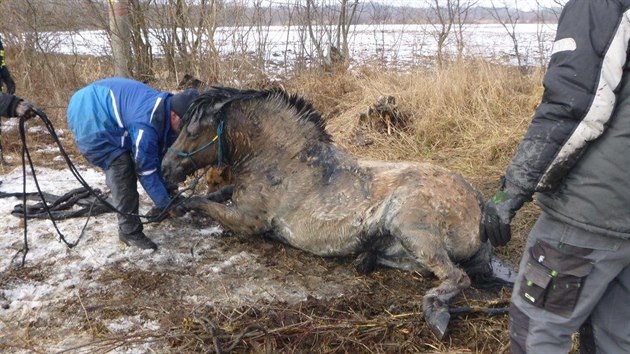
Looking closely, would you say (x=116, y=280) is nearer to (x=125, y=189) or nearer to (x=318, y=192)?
(x=125, y=189)

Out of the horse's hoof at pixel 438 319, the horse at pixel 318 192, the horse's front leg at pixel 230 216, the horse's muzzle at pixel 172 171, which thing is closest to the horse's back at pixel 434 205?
the horse at pixel 318 192

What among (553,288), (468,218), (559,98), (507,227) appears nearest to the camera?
(559,98)

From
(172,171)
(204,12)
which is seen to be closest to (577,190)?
(172,171)

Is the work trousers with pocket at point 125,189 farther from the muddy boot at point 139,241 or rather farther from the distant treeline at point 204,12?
the distant treeline at point 204,12

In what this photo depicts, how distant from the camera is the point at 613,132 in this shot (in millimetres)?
2238

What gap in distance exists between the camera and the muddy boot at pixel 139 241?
4750 mm

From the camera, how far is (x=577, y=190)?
2.34 metres

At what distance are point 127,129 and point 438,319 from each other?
118 inches

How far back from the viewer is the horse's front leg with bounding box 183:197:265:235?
4.75 metres

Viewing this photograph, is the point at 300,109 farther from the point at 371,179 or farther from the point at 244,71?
the point at 244,71

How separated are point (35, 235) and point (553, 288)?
4548mm

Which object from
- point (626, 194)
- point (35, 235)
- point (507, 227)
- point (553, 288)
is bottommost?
point (35, 235)

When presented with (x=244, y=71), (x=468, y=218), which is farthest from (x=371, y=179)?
(x=244, y=71)

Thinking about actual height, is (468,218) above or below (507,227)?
below
